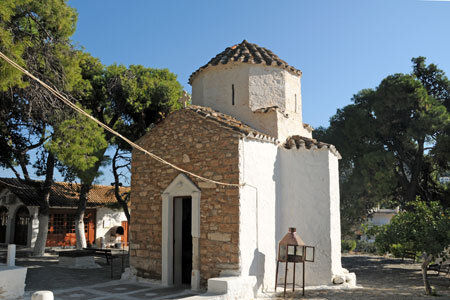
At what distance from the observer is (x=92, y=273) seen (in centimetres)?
1249

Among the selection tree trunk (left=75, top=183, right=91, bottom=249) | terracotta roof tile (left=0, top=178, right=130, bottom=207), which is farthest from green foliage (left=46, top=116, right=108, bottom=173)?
terracotta roof tile (left=0, top=178, right=130, bottom=207)

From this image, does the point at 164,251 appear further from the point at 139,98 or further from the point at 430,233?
the point at 139,98

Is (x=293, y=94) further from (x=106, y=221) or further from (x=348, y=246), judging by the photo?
(x=106, y=221)

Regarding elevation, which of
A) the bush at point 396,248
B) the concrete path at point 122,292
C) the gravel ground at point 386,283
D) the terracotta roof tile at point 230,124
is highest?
the terracotta roof tile at point 230,124

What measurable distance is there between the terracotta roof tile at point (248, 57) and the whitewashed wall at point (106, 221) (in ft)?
52.3

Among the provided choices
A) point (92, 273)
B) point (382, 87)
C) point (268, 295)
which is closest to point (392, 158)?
point (382, 87)

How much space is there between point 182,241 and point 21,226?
18.4 m

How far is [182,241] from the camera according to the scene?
9.90m

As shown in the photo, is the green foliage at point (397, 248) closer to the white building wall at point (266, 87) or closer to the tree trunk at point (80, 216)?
the white building wall at point (266, 87)

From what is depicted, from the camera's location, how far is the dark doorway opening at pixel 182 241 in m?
9.72

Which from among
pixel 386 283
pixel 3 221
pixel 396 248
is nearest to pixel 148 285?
pixel 386 283

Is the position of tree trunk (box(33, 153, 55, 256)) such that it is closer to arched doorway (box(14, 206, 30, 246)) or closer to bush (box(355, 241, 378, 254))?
arched doorway (box(14, 206, 30, 246))

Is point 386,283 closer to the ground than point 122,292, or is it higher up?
closer to the ground

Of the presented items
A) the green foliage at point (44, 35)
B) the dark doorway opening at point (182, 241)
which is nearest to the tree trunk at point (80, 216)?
the green foliage at point (44, 35)
